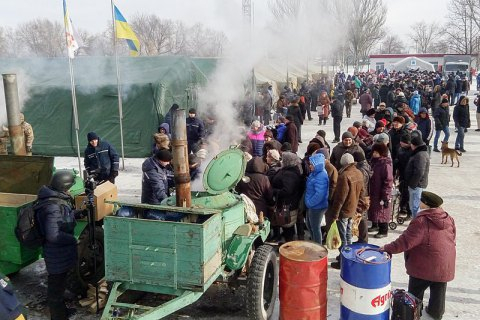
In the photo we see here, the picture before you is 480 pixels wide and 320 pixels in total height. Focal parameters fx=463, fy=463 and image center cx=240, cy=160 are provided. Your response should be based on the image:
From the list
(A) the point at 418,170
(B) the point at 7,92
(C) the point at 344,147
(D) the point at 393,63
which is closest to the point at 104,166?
(B) the point at 7,92

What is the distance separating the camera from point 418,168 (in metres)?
7.29

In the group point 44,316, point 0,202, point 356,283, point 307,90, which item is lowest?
point 44,316

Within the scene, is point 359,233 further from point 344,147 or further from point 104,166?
point 104,166

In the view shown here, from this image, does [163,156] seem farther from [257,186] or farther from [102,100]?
[102,100]

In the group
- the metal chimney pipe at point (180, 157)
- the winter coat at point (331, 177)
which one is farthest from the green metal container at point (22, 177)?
the winter coat at point (331, 177)

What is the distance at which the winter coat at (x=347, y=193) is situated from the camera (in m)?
6.04

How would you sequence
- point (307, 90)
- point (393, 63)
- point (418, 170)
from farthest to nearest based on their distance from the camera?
point (393, 63), point (307, 90), point (418, 170)

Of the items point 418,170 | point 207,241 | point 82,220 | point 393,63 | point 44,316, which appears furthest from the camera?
point 393,63

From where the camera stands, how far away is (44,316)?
17.0ft

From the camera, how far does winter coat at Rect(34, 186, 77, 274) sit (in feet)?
15.3

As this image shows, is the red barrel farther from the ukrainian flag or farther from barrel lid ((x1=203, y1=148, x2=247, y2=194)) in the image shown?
the ukrainian flag

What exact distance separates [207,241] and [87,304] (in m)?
2.06

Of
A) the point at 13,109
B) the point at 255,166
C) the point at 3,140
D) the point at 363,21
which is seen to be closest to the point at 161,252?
the point at 255,166

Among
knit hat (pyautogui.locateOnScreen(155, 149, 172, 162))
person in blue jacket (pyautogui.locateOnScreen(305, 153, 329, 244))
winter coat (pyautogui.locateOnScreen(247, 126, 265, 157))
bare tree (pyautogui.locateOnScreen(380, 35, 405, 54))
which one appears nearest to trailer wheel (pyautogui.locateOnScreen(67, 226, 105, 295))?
knit hat (pyautogui.locateOnScreen(155, 149, 172, 162))
